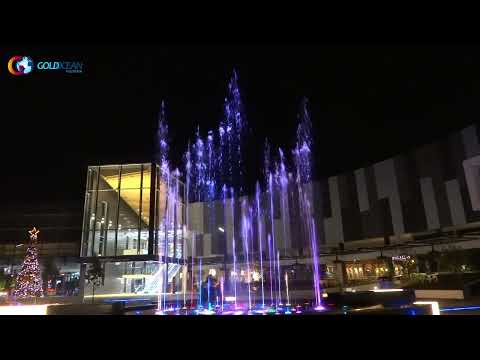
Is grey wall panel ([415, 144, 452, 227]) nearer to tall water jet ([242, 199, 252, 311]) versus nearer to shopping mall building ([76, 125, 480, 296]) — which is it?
shopping mall building ([76, 125, 480, 296])

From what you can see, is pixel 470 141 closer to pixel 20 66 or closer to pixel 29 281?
pixel 20 66

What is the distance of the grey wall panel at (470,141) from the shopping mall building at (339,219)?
68mm

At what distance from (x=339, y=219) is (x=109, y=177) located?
2135cm

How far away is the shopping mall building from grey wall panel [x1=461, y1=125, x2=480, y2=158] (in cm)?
7

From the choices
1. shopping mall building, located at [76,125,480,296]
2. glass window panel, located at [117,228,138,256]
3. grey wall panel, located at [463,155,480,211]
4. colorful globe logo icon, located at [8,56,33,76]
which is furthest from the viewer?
glass window panel, located at [117,228,138,256]

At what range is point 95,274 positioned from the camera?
2780 centimetres

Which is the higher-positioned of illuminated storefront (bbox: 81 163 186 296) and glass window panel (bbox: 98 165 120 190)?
glass window panel (bbox: 98 165 120 190)

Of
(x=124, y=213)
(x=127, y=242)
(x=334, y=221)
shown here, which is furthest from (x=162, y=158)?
(x=334, y=221)

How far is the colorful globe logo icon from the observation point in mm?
17625

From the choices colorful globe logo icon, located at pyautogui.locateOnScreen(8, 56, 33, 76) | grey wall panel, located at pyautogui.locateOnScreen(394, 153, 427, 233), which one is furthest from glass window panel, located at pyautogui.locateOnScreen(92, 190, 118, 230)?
grey wall panel, located at pyautogui.locateOnScreen(394, 153, 427, 233)

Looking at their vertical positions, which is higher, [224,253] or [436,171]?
[436,171]

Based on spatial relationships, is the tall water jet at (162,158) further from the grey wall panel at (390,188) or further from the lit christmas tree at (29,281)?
the grey wall panel at (390,188)

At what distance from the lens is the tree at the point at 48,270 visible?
103ft

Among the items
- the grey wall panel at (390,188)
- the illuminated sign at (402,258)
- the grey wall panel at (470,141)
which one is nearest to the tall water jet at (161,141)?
the grey wall panel at (390,188)
